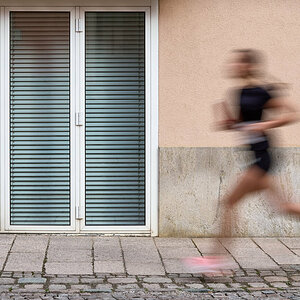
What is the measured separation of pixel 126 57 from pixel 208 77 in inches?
38.8

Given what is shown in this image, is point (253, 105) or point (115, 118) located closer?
point (253, 105)

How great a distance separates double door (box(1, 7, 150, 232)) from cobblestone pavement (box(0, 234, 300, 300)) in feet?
1.13

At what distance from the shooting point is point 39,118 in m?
9.09

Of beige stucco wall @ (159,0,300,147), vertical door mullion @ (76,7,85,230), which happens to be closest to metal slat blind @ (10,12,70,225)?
vertical door mullion @ (76,7,85,230)

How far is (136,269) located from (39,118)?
2.65 m

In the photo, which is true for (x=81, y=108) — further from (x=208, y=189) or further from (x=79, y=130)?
(x=208, y=189)

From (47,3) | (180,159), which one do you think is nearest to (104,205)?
(180,159)

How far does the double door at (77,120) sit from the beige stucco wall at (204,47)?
0.92 ft

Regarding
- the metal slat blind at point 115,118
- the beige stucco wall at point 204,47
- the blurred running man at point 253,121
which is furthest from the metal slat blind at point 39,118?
the blurred running man at point 253,121

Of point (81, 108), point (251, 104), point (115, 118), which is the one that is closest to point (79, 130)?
point (81, 108)

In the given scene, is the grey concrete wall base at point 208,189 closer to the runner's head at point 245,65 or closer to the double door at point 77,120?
the double door at point 77,120

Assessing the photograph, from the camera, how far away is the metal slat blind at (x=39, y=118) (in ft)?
29.6

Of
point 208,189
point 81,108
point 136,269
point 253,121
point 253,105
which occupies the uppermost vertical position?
point 81,108

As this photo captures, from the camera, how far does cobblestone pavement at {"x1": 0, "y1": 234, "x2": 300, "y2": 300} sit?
629 centimetres
